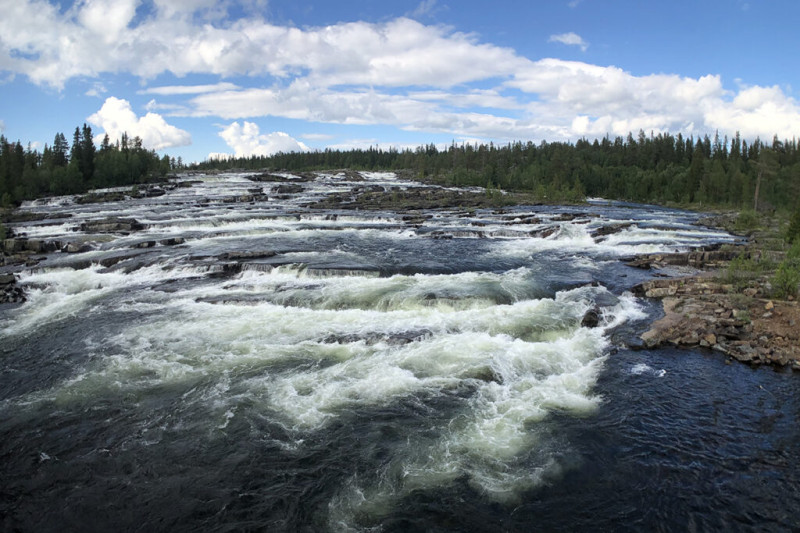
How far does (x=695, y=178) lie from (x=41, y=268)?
9205cm

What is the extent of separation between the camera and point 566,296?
2027cm

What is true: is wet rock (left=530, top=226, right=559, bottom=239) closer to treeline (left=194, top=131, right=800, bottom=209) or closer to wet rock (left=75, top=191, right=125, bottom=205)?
treeline (left=194, top=131, right=800, bottom=209)

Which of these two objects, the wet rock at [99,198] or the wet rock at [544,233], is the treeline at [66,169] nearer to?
the wet rock at [99,198]

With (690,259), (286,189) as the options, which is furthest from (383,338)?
(286,189)

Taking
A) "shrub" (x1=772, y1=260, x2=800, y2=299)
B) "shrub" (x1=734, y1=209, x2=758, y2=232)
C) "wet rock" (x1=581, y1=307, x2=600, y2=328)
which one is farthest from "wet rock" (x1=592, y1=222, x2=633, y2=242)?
"wet rock" (x1=581, y1=307, x2=600, y2=328)

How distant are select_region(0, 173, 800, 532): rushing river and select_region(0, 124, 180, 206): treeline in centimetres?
5934

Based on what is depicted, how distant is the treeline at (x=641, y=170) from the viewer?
7138 cm

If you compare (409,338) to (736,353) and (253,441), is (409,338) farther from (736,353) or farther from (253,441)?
(736,353)

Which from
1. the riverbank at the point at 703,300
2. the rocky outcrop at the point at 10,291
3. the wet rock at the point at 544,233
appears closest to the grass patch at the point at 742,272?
the riverbank at the point at 703,300

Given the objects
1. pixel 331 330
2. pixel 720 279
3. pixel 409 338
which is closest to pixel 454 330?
pixel 409 338

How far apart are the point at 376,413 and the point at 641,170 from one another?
359ft

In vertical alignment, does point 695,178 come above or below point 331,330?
above

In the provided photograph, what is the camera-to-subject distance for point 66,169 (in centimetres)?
8206

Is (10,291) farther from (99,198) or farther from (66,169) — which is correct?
(66,169)
